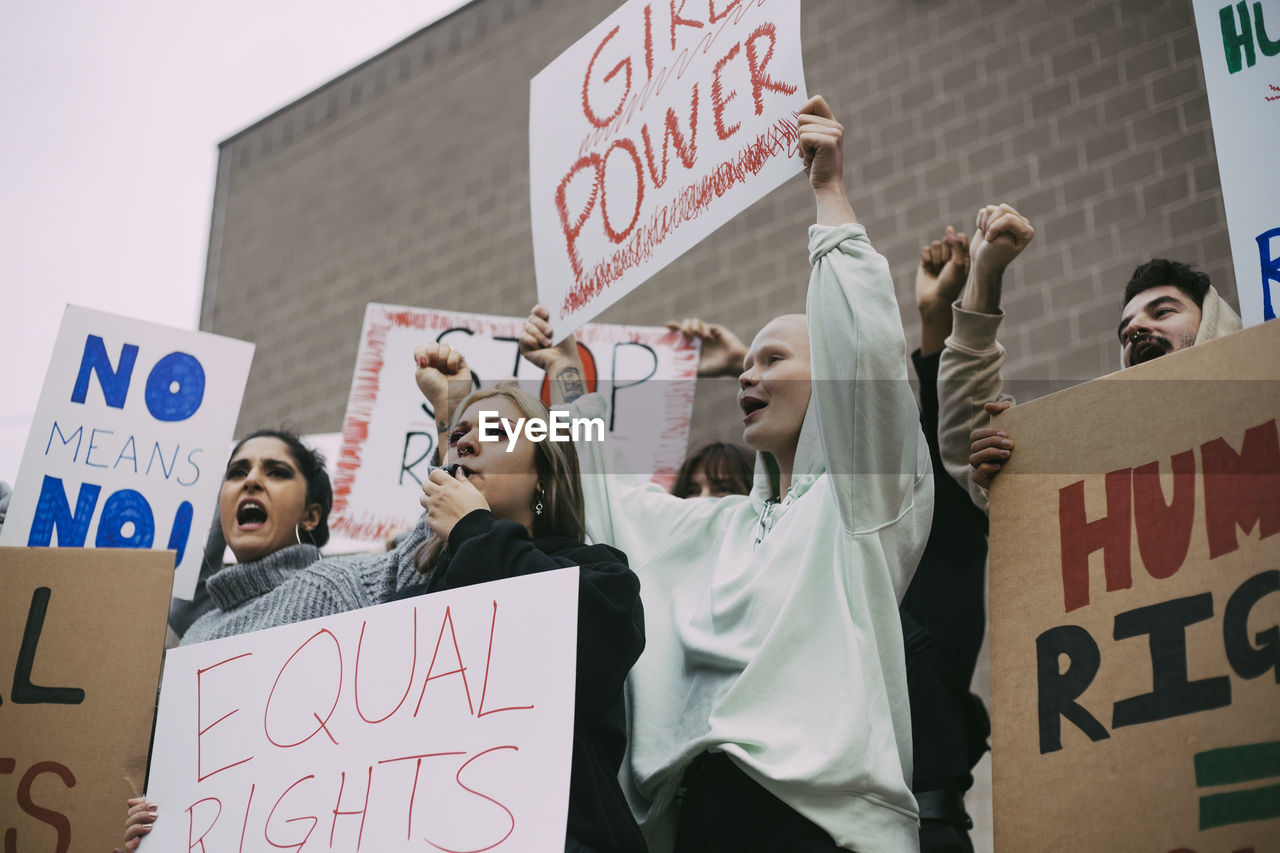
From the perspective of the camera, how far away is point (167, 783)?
1.93 meters

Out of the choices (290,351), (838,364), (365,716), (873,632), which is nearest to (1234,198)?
(838,364)

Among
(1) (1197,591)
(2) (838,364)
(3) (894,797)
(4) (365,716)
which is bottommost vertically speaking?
(3) (894,797)

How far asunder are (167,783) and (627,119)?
145 centimetres

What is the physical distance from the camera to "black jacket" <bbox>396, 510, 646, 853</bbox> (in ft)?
5.70

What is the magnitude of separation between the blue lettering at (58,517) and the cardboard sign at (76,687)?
0.44m

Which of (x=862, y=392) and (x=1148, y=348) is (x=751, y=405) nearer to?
(x=862, y=392)

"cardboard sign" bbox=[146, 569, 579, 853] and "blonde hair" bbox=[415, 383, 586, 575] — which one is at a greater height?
"blonde hair" bbox=[415, 383, 586, 575]

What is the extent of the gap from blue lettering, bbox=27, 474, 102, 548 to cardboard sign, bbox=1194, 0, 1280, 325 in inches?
85.3

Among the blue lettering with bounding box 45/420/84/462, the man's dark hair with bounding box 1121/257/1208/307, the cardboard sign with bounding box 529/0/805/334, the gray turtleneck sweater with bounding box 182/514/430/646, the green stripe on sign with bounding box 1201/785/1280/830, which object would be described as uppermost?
the cardboard sign with bounding box 529/0/805/334

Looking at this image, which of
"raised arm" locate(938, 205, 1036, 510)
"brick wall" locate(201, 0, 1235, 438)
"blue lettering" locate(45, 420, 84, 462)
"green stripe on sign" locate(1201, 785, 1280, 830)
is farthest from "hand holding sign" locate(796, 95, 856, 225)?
"brick wall" locate(201, 0, 1235, 438)

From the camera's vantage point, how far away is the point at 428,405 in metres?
3.30

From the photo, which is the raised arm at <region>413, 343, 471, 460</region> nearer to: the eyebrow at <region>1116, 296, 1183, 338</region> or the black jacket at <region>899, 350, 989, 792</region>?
the black jacket at <region>899, 350, 989, 792</region>

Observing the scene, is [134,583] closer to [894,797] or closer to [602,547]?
[602,547]

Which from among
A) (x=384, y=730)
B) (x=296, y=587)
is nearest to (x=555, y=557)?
(x=384, y=730)
